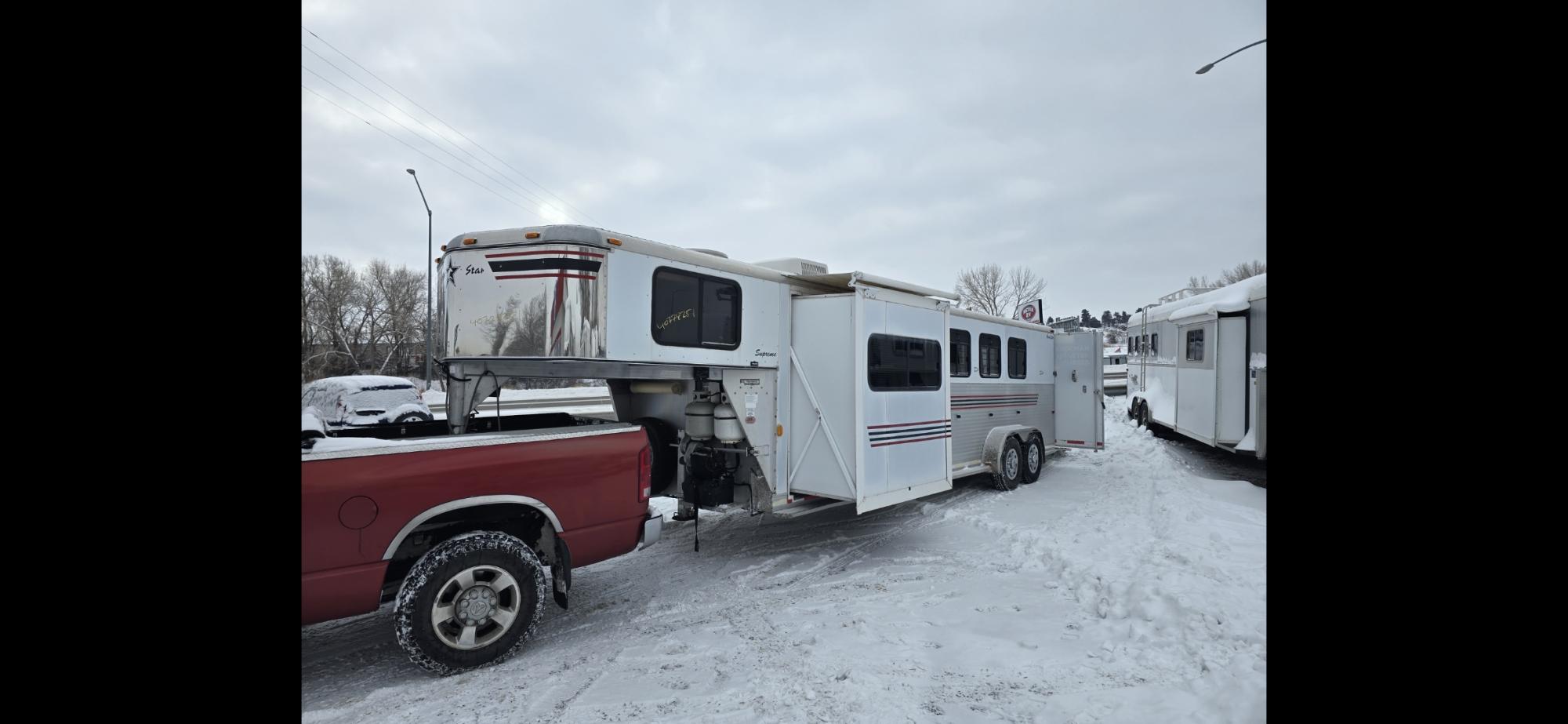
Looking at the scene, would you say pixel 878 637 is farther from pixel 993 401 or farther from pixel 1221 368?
pixel 1221 368

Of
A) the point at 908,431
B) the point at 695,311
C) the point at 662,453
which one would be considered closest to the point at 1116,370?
→ the point at 908,431

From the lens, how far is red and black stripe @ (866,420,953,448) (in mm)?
6180

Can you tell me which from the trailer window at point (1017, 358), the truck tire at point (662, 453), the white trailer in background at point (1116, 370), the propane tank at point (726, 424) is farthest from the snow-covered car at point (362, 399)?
the white trailer in background at point (1116, 370)

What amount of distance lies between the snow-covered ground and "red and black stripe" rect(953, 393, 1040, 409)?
1.86 m

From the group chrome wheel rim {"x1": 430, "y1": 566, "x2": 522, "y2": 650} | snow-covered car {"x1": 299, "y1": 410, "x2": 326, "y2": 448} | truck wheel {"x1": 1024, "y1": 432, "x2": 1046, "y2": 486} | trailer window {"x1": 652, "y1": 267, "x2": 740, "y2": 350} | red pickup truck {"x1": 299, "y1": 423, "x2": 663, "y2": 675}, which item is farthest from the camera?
truck wheel {"x1": 1024, "y1": 432, "x2": 1046, "y2": 486}

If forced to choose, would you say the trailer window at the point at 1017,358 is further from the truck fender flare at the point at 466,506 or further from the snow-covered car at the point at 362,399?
the snow-covered car at the point at 362,399

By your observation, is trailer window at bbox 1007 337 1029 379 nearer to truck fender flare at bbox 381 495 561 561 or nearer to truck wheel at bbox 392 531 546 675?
truck fender flare at bbox 381 495 561 561

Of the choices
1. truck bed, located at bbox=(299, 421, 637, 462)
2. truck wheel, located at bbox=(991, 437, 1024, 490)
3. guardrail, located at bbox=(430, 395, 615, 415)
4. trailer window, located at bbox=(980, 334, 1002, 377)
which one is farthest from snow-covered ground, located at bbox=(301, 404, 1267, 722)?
guardrail, located at bbox=(430, 395, 615, 415)

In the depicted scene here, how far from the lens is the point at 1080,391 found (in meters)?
10.8

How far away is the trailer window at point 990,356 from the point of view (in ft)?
29.1

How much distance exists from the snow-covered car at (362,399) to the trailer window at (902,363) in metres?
7.70

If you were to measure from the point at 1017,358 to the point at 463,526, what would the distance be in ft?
26.4

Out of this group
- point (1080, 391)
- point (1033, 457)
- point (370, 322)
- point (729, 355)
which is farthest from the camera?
point (370, 322)
